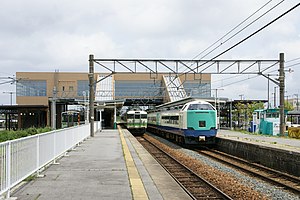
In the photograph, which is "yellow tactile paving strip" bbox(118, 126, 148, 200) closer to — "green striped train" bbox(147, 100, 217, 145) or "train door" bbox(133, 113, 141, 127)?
"green striped train" bbox(147, 100, 217, 145)

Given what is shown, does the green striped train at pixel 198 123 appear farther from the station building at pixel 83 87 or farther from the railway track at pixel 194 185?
the station building at pixel 83 87

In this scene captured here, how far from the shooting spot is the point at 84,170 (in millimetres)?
11695

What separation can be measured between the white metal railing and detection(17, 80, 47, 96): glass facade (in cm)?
5700

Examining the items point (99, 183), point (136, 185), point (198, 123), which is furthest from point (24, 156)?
point (198, 123)

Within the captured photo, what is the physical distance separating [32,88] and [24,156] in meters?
62.0

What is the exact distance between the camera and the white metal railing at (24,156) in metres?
7.18

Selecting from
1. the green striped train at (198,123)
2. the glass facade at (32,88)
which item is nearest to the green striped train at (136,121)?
the green striped train at (198,123)

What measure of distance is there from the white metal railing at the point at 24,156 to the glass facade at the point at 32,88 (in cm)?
5700

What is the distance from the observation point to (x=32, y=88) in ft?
224

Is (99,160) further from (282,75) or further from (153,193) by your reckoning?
(282,75)

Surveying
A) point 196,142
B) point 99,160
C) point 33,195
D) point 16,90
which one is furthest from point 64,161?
point 16,90

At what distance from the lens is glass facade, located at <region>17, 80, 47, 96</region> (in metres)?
67.7

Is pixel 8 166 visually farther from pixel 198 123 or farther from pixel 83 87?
pixel 83 87

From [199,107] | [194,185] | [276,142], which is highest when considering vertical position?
[199,107]
